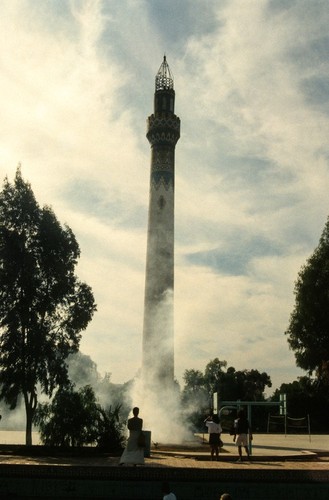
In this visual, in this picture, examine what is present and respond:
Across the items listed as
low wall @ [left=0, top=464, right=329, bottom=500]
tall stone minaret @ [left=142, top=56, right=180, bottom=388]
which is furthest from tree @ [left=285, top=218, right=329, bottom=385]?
low wall @ [left=0, top=464, right=329, bottom=500]

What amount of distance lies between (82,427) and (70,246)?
474 inches

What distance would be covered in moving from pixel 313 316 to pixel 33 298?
2426cm

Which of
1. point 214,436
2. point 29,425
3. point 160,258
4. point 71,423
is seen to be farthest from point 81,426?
point 160,258

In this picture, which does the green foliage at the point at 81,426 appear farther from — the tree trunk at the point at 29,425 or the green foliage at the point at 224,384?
the green foliage at the point at 224,384

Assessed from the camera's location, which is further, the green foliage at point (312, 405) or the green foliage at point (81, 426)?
the green foliage at point (312, 405)

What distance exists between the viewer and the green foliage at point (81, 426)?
23.8 metres

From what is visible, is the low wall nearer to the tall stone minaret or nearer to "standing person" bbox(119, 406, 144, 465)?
"standing person" bbox(119, 406, 144, 465)

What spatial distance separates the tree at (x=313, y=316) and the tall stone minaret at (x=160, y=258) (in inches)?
448

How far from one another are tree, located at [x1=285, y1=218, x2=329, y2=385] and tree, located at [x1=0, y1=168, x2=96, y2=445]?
20.5 meters

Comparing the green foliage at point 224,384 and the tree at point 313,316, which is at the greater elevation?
the tree at point 313,316

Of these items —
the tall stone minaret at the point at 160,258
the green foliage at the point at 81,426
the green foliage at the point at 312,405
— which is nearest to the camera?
the green foliage at the point at 81,426

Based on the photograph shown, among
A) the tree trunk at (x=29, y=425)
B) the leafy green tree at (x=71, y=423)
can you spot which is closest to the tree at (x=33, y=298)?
the tree trunk at (x=29, y=425)

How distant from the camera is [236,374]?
258ft

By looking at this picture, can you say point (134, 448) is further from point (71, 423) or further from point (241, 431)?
point (71, 423)
